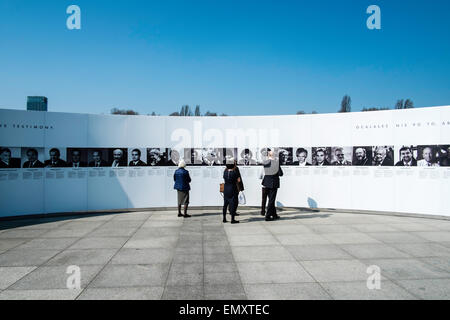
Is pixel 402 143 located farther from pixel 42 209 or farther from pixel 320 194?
pixel 42 209

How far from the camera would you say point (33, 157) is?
962 cm

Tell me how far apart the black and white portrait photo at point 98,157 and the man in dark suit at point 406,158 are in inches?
407

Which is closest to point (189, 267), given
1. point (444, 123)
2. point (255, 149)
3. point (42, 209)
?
point (255, 149)

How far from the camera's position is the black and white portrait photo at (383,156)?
32.7 feet

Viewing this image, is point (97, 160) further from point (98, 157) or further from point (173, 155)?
point (173, 155)

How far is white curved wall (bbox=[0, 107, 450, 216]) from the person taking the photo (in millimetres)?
9453

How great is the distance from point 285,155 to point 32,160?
348 inches

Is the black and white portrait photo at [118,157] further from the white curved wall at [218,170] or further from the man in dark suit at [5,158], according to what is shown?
the man in dark suit at [5,158]

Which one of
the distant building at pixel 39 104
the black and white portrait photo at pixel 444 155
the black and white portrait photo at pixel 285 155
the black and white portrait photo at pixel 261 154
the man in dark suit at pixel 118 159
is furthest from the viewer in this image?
the distant building at pixel 39 104

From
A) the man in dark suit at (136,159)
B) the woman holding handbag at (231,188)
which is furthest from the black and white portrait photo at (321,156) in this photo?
the man in dark suit at (136,159)

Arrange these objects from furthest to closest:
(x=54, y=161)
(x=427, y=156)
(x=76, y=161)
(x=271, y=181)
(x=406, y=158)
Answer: (x=76, y=161) < (x=54, y=161) < (x=406, y=158) < (x=427, y=156) < (x=271, y=181)

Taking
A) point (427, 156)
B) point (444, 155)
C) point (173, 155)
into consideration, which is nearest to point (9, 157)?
point (173, 155)
